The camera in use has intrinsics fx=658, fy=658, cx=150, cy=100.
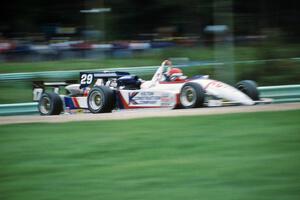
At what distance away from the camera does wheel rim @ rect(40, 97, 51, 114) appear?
1424 cm

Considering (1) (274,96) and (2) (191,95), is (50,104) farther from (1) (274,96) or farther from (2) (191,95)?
(1) (274,96)

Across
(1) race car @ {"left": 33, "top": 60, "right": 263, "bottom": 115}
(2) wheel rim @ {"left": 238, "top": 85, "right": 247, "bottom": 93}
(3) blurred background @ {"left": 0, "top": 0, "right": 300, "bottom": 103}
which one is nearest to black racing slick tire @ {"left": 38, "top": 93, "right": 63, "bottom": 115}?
(1) race car @ {"left": 33, "top": 60, "right": 263, "bottom": 115}

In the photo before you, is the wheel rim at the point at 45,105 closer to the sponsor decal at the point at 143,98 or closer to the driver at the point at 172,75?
the sponsor decal at the point at 143,98

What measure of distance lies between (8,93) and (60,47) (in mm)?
10988

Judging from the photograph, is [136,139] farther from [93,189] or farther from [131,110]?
[131,110]

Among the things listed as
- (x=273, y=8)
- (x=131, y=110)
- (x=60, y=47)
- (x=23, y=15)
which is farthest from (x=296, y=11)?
(x=131, y=110)

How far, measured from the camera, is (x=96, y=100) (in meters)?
13.8

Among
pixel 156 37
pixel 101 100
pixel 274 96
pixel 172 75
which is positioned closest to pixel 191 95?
pixel 172 75

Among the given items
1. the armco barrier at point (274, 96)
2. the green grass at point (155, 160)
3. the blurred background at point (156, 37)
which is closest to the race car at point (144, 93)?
the armco barrier at point (274, 96)

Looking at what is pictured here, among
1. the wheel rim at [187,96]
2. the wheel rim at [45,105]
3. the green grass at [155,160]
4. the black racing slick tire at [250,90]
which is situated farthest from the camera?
the wheel rim at [45,105]

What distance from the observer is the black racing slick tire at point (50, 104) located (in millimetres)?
14102

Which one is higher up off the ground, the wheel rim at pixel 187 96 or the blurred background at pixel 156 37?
the blurred background at pixel 156 37

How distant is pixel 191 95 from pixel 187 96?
109 mm

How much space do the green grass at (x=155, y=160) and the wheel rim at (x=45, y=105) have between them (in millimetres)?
3993
